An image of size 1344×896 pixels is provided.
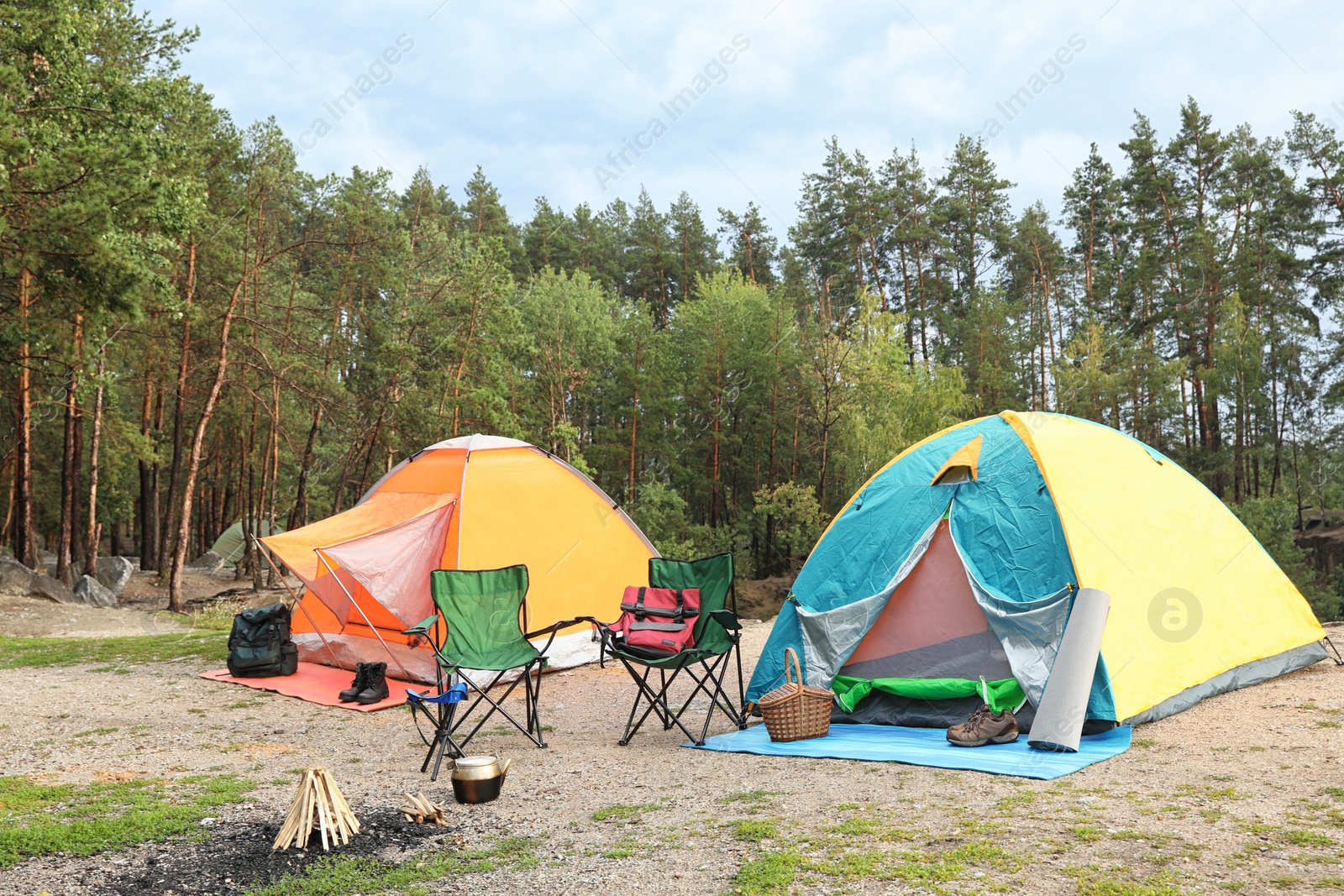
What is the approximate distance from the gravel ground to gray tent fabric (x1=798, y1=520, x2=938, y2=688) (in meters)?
1.01

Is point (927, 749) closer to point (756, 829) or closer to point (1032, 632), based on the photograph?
point (1032, 632)

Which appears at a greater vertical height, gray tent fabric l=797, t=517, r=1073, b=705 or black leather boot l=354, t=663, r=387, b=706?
gray tent fabric l=797, t=517, r=1073, b=705

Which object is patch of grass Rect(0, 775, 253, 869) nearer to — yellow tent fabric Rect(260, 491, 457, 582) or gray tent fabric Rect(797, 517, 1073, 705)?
yellow tent fabric Rect(260, 491, 457, 582)

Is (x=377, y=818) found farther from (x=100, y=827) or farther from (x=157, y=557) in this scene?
(x=157, y=557)

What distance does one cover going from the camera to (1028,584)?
514cm

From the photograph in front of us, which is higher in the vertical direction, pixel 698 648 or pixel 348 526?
pixel 348 526

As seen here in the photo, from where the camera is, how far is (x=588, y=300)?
2234cm

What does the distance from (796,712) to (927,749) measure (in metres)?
0.69

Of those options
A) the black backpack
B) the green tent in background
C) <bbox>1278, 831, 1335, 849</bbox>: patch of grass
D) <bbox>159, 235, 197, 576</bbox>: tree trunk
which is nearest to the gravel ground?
<bbox>1278, 831, 1335, 849</bbox>: patch of grass

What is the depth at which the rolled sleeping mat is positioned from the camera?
4367 mm

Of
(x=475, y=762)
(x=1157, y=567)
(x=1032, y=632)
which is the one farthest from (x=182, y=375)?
(x=1157, y=567)

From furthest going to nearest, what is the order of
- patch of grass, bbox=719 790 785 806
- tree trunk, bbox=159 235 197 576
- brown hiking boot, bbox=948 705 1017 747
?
tree trunk, bbox=159 235 197 576 < brown hiking boot, bbox=948 705 1017 747 < patch of grass, bbox=719 790 785 806

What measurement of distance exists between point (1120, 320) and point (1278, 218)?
154 inches

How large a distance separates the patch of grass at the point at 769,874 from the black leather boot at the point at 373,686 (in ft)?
12.8
